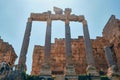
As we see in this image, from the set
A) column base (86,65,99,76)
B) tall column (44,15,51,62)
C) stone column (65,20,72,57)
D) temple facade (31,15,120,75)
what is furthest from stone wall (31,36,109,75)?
column base (86,65,99,76)

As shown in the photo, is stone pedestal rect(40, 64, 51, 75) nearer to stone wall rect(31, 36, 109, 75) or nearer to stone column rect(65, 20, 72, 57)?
stone column rect(65, 20, 72, 57)

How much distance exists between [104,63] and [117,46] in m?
3.57

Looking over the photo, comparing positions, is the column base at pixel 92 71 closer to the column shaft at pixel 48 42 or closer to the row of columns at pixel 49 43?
the row of columns at pixel 49 43

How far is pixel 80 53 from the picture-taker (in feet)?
86.4

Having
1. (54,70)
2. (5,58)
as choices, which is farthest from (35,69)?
(5,58)

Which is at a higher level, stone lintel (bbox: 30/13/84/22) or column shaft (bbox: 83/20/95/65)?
stone lintel (bbox: 30/13/84/22)

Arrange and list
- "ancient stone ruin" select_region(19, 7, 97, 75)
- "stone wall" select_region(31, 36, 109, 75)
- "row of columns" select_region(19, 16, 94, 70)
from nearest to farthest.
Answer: "ancient stone ruin" select_region(19, 7, 97, 75) → "row of columns" select_region(19, 16, 94, 70) → "stone wall" select_region(31, 36, 109, 75)

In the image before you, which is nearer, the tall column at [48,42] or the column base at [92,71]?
the column base at [92,71]

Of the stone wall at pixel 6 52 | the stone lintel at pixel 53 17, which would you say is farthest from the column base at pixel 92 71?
the stone wall at pixel 6 52

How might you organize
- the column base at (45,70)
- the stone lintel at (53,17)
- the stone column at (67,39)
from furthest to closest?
the stone lintel at (53,17)
the stone column at (67,39)
the column base at (45,70)

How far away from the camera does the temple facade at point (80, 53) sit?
79.1 feet

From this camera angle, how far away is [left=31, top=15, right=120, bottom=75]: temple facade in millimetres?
24123

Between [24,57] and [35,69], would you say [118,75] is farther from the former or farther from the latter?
[35,69]

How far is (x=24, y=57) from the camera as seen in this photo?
18312 millimetres
